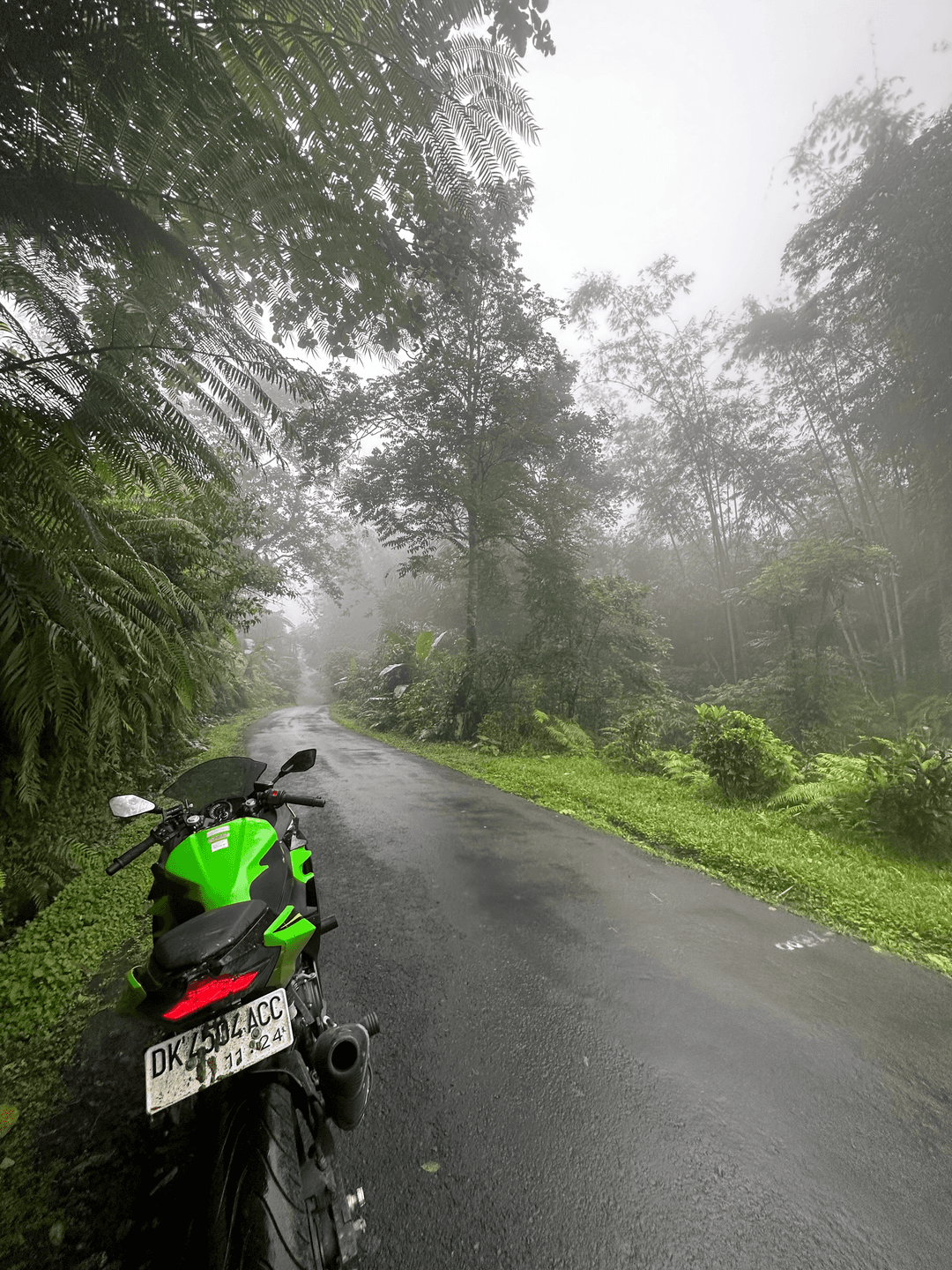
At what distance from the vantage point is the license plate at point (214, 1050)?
112 cm

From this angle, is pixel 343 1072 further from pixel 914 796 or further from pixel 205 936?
pixel 914 796

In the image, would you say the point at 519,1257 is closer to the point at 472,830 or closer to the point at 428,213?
the point at 472,830

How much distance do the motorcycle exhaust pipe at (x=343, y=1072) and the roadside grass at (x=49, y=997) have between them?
90 cm

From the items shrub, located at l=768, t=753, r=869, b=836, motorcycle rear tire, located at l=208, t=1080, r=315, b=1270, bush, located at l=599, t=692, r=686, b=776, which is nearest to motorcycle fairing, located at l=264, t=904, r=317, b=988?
motorcycle rear tire, located at l=208, t=1080, r=315, b=1270

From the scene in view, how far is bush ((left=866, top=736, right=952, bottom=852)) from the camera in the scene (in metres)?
3.88

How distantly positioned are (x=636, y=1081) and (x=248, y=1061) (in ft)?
5.10

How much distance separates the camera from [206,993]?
118cm

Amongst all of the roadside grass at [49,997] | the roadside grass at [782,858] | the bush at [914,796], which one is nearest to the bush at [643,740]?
the roadside grass at [782,858]

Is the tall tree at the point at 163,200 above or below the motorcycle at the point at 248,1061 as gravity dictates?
above

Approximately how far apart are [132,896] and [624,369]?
18133mm

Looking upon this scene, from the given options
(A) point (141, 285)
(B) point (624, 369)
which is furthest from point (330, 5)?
(B) point (624, 369)

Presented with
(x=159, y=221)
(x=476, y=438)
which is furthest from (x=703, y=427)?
(x=159, y=221)

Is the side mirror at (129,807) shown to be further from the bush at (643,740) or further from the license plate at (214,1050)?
the bush at (643,740)

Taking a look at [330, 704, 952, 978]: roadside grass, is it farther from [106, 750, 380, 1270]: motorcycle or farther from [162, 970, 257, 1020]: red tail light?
[162, 970, 257, 1020]: red tail light
